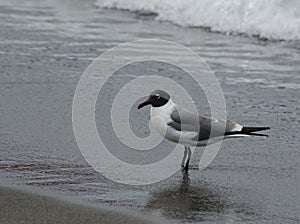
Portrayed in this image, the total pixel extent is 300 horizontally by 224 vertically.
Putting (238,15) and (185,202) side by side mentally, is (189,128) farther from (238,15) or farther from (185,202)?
(238,15)

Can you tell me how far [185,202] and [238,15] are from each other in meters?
7.14

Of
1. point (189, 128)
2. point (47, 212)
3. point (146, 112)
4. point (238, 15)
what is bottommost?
point (47, 212)

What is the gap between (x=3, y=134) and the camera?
6637 millimetres

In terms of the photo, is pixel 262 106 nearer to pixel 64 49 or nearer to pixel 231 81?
pixel 231 81

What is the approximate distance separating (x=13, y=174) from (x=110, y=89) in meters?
2.71

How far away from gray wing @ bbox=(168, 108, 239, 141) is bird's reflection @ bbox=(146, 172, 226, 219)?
1.49 feet

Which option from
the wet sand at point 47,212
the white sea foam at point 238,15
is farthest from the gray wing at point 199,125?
the white sea foam at point 238,15

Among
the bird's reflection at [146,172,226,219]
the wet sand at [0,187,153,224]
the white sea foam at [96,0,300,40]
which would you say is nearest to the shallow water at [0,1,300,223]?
the bird's reflection at [146,172,226,219]

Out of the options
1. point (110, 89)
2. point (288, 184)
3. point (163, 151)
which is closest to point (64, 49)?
point (110, 89)

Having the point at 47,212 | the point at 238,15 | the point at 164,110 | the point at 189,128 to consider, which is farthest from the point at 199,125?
the point at 238,15

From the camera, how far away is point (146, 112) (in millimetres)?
7484

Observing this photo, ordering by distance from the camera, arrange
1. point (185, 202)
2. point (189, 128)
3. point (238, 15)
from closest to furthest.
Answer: point (185, 202)
point (189, 128)
point (238, 15)

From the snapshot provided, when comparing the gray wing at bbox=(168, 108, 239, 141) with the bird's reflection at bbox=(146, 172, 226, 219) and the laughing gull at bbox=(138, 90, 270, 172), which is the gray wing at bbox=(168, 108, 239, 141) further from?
the bird's reflection at bbox=(146, 172, 226, 219)

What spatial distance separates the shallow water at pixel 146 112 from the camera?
5324 mm
